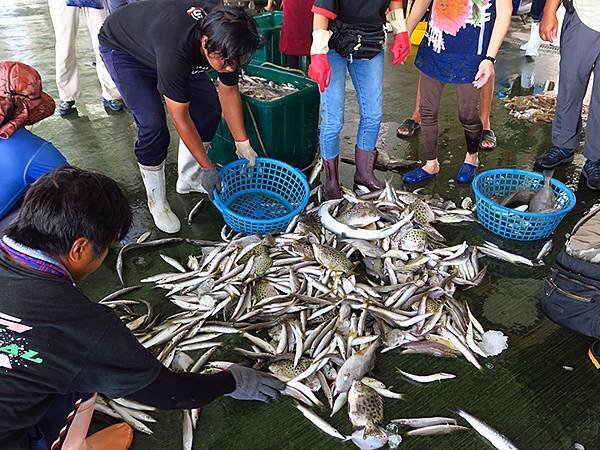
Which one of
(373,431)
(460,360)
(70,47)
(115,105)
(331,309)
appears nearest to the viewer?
(373,431)

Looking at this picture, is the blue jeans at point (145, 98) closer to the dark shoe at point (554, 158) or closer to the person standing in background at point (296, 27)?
the person standing in background at point (296, 27)

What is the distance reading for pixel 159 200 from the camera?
3.75 m

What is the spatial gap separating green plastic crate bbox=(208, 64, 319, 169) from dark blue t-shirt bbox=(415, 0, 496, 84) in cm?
92

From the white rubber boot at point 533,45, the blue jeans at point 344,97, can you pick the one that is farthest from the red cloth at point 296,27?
the white rubber boot at point 533,45

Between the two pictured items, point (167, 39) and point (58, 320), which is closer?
point (58, 320)

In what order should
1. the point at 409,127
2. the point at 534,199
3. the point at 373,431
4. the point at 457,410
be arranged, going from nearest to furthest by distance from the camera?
1. the point at 373,431
2. the point at 457,410
3. the point at 534,199
4. the point at 409,127

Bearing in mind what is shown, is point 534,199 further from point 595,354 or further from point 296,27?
point 296,27

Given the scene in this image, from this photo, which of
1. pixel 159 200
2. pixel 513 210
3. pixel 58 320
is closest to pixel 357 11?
pixel 513 210

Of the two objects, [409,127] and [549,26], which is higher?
[549,26]

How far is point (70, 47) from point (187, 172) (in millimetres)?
2332

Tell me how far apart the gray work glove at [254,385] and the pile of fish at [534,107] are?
4.27m

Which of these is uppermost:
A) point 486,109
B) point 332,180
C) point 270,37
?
point 270,37

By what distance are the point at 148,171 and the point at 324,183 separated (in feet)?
4.28

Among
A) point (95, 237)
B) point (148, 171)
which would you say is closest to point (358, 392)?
point (95, 237)
